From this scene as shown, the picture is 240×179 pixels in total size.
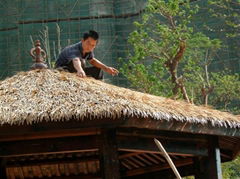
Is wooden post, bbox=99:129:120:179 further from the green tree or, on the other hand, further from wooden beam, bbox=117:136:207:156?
the green tree

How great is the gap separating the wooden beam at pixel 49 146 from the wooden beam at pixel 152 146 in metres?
0.36

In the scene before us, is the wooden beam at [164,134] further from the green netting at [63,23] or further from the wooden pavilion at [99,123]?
the green netting at [63,23]

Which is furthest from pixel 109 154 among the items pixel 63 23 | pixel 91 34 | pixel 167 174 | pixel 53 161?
pixel 63 23

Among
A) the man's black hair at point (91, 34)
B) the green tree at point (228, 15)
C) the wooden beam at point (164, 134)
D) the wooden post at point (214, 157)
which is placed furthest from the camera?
the green tree at point (228, 15)

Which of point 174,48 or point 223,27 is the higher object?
point 223,27

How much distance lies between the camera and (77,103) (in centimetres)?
838

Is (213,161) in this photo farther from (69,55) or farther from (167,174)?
(69,55)

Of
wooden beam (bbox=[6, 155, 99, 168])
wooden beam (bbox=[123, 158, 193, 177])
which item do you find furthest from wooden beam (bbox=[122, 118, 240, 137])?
wooden beam (bbox=[6, 155, 99, 168])

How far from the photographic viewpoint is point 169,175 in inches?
434

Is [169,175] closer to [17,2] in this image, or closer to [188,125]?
[188,125]

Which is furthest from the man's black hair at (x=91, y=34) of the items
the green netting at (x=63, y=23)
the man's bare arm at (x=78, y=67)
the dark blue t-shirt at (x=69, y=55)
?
the green netting at (x=63, y=23)

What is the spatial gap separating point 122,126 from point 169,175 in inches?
114

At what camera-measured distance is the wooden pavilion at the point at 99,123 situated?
815 centimetres

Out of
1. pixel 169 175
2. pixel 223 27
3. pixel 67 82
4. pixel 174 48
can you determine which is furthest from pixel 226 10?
pixel 67 82
